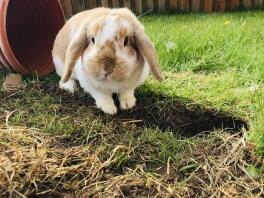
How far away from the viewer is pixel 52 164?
321 centimetres

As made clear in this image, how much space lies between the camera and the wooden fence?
8.38m

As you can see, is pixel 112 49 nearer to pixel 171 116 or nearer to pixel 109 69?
pixel 109 69

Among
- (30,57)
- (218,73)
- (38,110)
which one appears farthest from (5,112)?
(218,73)

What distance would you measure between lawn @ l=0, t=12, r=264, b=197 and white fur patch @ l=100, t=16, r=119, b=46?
0.56 metres

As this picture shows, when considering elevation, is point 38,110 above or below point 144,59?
below

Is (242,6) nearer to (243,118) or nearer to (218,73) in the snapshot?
(218,73)

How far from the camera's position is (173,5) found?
334 inches

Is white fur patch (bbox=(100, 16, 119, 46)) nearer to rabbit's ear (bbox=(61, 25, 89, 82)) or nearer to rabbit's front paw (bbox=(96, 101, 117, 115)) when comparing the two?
rabbit's ear (bbox=(61, 25, 89, 82))

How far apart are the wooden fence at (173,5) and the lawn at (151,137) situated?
11.3 ft

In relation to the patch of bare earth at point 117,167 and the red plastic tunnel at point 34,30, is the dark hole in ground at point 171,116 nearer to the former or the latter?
the patch of bare earth at point 117,167

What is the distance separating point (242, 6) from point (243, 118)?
16.0ft

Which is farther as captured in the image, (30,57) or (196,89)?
(30,57)

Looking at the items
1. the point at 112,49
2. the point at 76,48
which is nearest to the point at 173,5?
the point at 76,48

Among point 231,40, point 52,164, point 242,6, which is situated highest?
point 52,164
